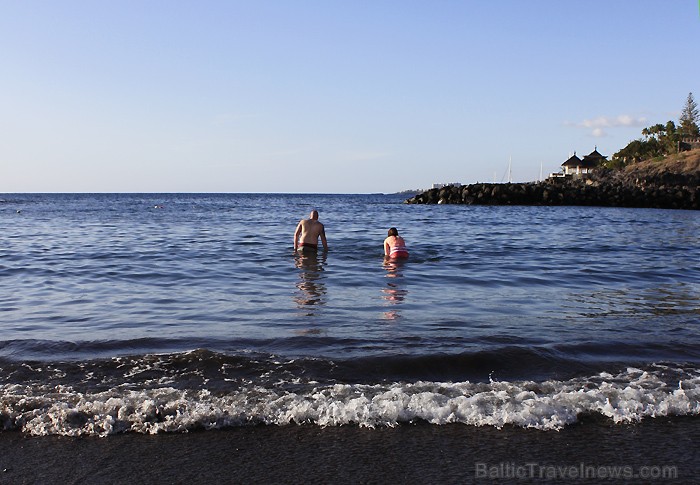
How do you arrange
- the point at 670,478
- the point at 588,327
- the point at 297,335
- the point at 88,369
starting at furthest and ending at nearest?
the point at 588,327 < the point at 297,335 < the point at 88,369 < the point at 670,478

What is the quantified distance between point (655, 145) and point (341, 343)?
109695 mm

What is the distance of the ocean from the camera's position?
4145 mm

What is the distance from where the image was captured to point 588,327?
808 centimetres

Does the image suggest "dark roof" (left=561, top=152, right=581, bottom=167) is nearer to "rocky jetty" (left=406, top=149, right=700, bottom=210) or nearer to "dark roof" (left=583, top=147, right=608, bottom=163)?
"dark roof" (left=583, top=147, right=608, bottom=163)

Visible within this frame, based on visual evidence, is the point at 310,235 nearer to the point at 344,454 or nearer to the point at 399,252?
the point at 399,252

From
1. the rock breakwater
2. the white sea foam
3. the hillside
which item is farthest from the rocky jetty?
the white sea foam

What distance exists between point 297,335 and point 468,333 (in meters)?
2.02

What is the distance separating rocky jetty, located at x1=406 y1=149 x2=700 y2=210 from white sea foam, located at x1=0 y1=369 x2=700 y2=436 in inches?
2200

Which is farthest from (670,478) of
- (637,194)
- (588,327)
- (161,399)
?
(637,194)

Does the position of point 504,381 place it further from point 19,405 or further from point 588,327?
point 19,405

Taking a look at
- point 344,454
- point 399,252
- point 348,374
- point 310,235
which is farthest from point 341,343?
point 310,235

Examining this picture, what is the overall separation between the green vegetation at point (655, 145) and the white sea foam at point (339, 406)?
102387 millimetres

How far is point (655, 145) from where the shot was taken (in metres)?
104

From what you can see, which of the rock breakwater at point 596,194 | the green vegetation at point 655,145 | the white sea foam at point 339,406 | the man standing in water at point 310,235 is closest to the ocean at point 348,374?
the white sea foam at point 339,406
